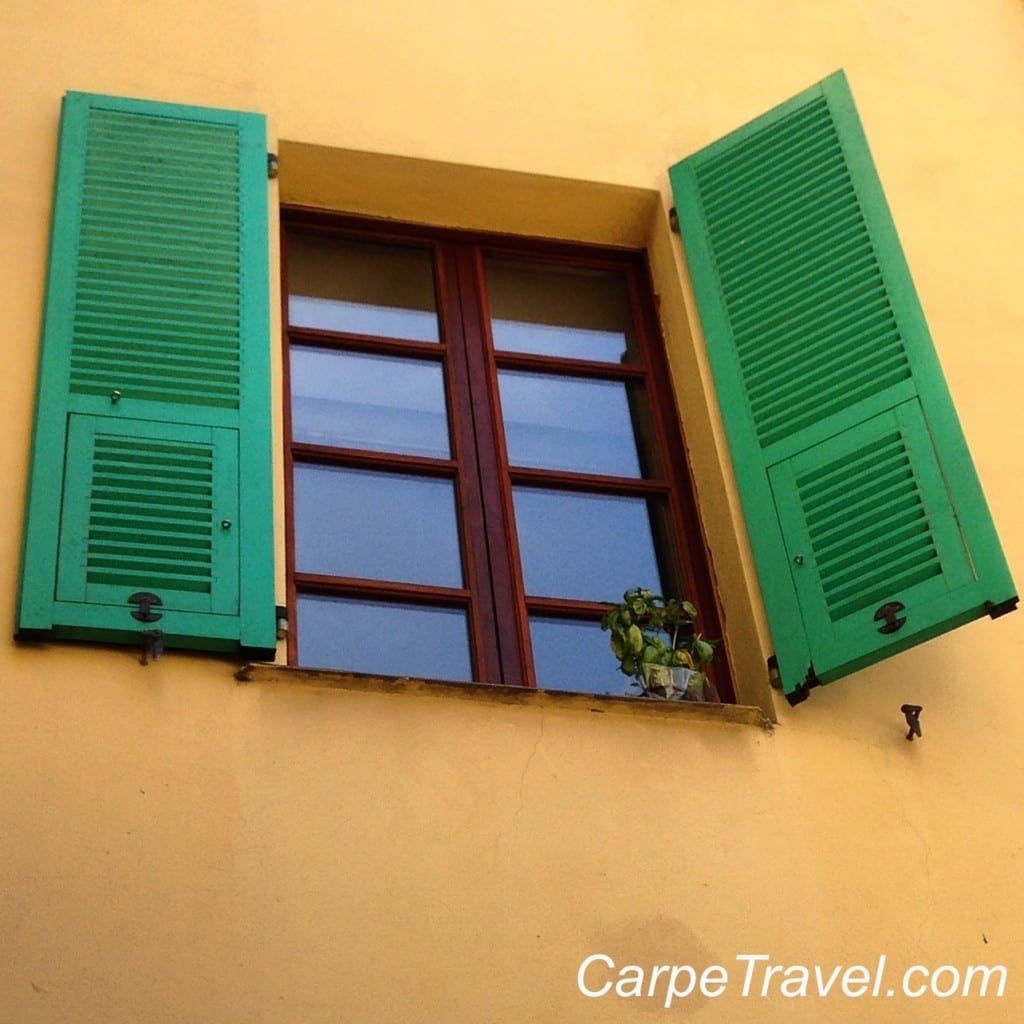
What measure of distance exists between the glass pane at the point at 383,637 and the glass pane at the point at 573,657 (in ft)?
0.60

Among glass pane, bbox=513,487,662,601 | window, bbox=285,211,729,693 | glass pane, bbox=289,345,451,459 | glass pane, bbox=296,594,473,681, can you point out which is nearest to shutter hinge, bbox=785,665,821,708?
window, bbox=285,211,729,693

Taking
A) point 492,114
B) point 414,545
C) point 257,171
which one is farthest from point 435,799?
point 492,114

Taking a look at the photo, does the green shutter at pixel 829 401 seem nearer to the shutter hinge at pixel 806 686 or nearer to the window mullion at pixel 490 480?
the shutter hinge at pixel 806 686

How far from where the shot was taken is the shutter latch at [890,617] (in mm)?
4570

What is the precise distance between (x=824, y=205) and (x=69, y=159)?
6.47ft

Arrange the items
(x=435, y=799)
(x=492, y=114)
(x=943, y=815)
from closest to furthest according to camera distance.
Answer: (x=435, y=799) < (x=943, y=815) < (x=492, y=114)

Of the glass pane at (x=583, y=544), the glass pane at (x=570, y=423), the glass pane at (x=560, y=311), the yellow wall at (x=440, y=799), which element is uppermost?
the glass pane at (x=560, y=311)

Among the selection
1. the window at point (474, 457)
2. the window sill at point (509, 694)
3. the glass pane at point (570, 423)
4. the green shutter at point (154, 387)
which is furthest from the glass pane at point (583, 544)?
the green shutter at point (154, 387)

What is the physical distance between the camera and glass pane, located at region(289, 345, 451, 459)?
5.24 meters

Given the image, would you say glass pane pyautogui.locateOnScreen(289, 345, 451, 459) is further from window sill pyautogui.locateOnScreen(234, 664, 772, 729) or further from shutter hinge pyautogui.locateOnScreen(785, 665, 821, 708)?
shutter hinge pyautogui.locateOnScreen(785, 665, 821, 708)

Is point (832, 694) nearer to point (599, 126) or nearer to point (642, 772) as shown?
point (642, 772)

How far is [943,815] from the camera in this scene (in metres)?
4.56

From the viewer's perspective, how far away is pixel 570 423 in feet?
17.9

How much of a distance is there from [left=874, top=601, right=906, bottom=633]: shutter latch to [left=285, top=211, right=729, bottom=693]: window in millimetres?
495
